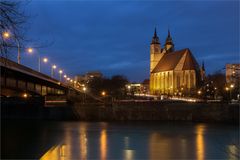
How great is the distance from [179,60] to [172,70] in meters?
5.28

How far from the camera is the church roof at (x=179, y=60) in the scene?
15075cm

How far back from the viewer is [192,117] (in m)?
75.5

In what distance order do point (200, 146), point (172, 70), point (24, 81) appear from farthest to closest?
point (172, 70), point (24, 81), point (200, 146)

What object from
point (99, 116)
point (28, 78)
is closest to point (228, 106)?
point (99, 116)

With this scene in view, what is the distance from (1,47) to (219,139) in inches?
1413

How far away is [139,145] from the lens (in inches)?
1585

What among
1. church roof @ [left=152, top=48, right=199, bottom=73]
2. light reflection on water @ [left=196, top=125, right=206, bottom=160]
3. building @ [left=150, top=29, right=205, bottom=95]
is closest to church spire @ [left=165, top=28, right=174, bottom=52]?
building @ [left=150, top=29, right=205, bottom=95]

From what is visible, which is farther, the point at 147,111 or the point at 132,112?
the point at 147,111

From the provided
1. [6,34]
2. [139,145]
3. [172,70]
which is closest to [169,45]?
[172,70]

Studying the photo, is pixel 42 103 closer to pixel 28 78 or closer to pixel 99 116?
pixel 99 116

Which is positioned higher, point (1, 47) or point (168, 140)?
point (1, 47)

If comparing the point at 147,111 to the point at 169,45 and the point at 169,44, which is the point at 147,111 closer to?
the point at 169,45

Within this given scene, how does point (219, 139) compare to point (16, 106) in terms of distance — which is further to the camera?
point (16, 106)

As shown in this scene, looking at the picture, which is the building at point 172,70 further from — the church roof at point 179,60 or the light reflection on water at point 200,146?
the light reflection on water at point 200,146
